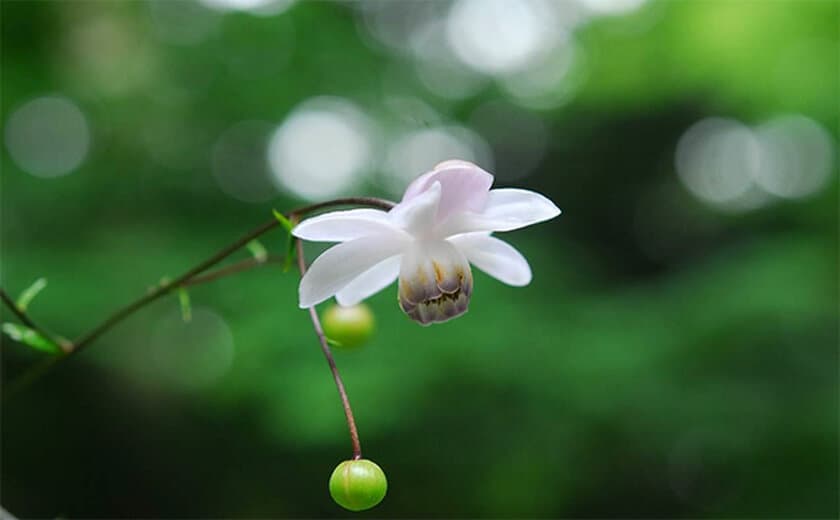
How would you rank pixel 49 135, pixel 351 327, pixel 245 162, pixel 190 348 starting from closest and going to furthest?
1. pixel 351 327
2. pixel 190 348
3. pixel 49 135
4. pixel 245 162

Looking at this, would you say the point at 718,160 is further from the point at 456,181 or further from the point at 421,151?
the point at 456,181

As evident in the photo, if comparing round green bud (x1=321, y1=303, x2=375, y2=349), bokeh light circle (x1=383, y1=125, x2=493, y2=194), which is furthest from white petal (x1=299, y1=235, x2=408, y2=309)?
bokeh light circle (x1=383, y1=125, x2=493, y2=194)

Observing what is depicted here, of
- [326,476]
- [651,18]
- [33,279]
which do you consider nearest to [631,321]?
[651,18]

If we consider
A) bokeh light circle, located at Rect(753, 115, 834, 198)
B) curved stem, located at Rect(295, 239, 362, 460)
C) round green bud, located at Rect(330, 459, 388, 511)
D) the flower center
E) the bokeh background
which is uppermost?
bokeh light circle, located at Rect(753, 115, 834, 198)

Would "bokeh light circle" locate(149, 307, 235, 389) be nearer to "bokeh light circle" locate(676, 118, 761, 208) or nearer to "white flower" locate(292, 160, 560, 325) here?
"white flower" locate(292, 160, 560, 325)

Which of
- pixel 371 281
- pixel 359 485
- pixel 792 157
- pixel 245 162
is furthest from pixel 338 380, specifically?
pixel 792 157

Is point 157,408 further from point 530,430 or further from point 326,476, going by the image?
point 530,430

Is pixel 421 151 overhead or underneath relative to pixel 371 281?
overhead

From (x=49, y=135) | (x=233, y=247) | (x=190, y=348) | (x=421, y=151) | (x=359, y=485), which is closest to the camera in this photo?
(x=359, y=485)
